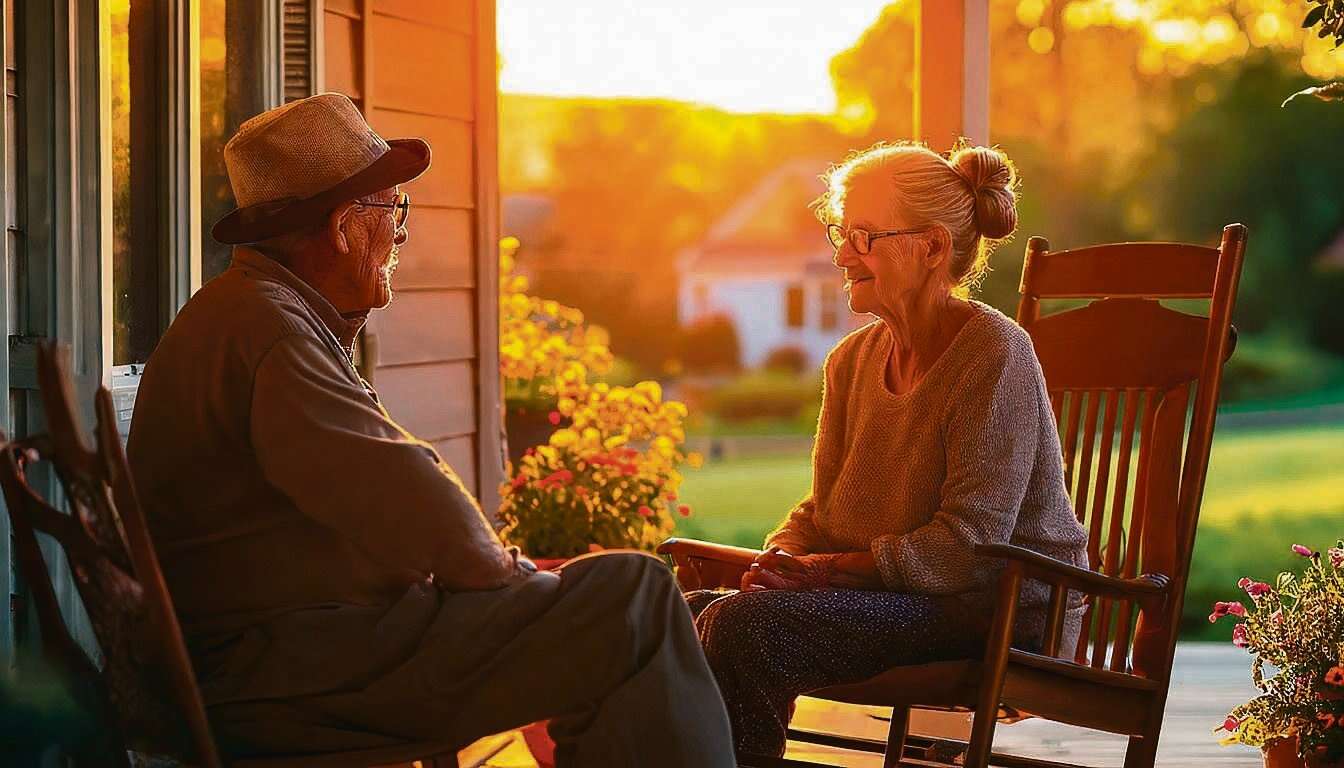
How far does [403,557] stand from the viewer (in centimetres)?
177

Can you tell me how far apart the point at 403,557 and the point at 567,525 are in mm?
2430

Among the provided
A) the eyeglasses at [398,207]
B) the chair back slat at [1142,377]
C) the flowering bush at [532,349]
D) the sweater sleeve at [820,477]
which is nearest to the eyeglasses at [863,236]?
the sweater sleeve at [820,477]

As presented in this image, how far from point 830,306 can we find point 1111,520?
20.5 feet

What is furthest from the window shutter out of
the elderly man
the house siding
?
the elderly man

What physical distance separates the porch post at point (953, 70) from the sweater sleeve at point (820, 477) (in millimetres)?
1408

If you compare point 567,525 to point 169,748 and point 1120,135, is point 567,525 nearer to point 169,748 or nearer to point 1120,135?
point 169,748

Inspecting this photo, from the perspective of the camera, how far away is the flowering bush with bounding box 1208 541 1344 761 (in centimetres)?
265

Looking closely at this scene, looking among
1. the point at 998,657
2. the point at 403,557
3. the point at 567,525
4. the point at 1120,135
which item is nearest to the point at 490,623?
the point at 403,557

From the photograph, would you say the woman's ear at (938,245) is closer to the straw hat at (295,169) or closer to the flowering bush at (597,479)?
the straw hat at (295,169)

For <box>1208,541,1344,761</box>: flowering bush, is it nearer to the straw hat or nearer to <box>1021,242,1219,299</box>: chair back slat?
<box>1021,242,1219,299</box>: chair back slat

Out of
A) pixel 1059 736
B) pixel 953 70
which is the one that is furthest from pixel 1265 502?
pixel 953 70

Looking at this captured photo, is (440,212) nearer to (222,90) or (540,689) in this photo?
(222,90)

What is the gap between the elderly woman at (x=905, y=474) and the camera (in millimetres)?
2295

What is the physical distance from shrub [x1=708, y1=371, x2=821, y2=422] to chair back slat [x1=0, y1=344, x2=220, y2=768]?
7.24 metres
